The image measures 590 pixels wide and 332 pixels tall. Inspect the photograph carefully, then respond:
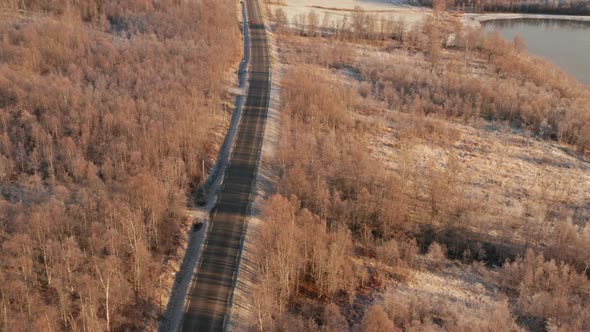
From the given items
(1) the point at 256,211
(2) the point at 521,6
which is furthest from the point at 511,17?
(1) the point at 256,211

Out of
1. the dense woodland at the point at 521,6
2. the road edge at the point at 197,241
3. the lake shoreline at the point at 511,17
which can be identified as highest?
the dense woodland at the point at 521,6

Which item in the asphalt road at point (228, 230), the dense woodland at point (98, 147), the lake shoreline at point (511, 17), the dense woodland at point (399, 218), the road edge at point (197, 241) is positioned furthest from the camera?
the lake shoreline at point (511, 17)

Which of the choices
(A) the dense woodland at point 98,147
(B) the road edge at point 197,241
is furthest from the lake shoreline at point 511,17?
(B) the road edge at point 197,241

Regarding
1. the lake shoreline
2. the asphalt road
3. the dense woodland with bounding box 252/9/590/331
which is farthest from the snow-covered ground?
the asphalt road

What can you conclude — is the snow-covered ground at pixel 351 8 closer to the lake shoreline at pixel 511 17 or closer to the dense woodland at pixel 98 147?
the lake shoreline at pixel 511 17

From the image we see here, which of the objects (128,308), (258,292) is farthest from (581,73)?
(128,308)

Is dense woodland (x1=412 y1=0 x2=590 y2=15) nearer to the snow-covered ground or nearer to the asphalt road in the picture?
the snow-covered ground
